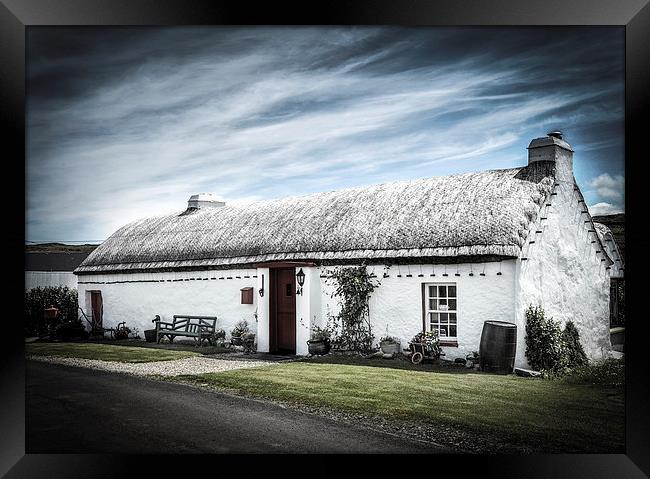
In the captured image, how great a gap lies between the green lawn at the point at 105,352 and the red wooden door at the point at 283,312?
1528mm

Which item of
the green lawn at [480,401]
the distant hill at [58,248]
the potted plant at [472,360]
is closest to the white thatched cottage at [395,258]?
the potted plant at [472,360]

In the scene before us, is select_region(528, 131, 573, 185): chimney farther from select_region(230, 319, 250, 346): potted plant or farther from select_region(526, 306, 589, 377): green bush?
select_region(230, 319, 250, 346): potted plant

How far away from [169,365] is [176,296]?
2987 millimetres

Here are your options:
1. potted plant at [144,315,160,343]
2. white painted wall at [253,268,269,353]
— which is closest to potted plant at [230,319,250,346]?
white painted wall at [253,268,269,353]

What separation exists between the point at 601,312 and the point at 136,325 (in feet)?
25.8

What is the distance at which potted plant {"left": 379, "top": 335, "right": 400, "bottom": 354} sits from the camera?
10.2 m

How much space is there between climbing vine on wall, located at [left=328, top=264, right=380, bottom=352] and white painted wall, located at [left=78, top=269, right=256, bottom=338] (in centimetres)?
173

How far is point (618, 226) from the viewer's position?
7199 mm

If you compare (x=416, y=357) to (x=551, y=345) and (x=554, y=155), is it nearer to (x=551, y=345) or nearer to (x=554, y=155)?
(x=551, y=345)

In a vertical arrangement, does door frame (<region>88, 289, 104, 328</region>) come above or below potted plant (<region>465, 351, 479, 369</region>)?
above
